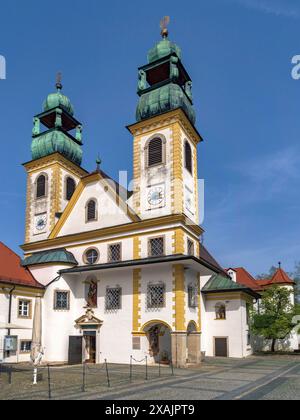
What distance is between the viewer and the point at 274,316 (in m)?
38.4

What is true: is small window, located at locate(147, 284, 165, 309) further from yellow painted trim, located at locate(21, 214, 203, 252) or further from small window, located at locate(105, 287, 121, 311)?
yellow painted trim, located at locate(21, 214, 203, 252)

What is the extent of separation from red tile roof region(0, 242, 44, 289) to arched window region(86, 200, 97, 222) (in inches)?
229

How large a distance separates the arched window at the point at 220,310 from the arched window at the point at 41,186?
57.2 ft

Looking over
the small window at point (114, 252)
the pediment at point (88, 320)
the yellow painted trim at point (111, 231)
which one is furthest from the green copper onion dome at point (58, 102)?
the pediment at point (88, 320)

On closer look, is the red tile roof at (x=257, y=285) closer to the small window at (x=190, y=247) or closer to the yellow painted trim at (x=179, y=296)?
the small window at (x=190, y=247)

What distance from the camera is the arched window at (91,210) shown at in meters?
31.1

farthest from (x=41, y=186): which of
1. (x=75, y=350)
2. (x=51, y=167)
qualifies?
(x=75, y=350)

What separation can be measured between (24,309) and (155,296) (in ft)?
→ 29.2

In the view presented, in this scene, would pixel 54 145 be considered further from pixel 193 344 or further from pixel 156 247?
pixel 193 344

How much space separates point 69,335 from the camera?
28844 mm

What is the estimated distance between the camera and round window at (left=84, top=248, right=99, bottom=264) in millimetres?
30109

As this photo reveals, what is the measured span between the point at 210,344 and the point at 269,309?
8190 mm
